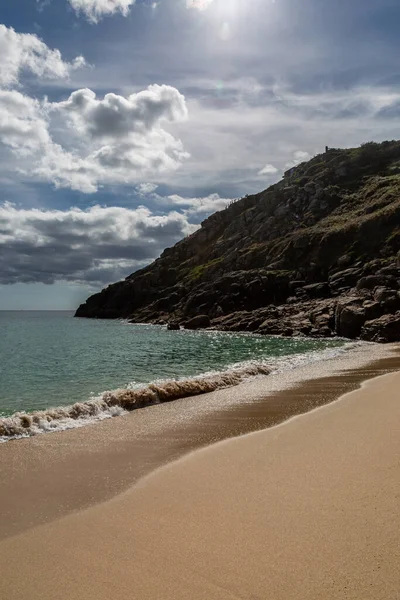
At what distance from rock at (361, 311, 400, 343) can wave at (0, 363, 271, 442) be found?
124 ft

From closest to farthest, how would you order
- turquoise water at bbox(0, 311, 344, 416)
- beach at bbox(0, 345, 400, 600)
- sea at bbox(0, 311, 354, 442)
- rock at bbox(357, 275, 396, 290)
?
beach at bbox(0, 345, 400, 600) < sea at bbox(0, 311, 354, 442) < turquoise water at bbox(0, 311, 344, 416) < rock at bbox(357, 275, 396, 290)

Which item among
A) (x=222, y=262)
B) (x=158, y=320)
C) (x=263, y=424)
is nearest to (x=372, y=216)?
(x=222, y=262)

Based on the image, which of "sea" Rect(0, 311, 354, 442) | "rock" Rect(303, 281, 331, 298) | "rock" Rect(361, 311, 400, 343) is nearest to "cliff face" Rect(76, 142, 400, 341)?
"rock" Rect(361, 311, 400, 343)

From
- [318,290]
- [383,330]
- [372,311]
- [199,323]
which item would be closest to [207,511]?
[383,330]

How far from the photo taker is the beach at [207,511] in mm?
5270

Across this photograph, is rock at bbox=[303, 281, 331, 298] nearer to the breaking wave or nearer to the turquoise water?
the turquoise water

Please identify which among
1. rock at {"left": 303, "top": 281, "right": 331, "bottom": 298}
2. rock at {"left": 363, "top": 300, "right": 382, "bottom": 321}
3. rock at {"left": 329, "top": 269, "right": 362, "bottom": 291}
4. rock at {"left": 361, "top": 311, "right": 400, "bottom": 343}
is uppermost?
rock at {"left": 329, "top": 269, "right": 362, "bottom": 291}

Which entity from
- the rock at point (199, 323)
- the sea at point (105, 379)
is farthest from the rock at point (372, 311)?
the rock at point (199, 323)

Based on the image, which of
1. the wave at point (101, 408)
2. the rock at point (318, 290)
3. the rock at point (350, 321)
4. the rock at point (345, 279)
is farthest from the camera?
the rock at point (318, 290)

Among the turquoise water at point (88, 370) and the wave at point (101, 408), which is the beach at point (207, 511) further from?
the turquoise water at point (88, 370)

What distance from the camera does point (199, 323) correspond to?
94.9 m

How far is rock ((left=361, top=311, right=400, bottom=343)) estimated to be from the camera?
181 ft

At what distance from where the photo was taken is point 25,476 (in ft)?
32.1

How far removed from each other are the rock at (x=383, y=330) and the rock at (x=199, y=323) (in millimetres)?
41682
